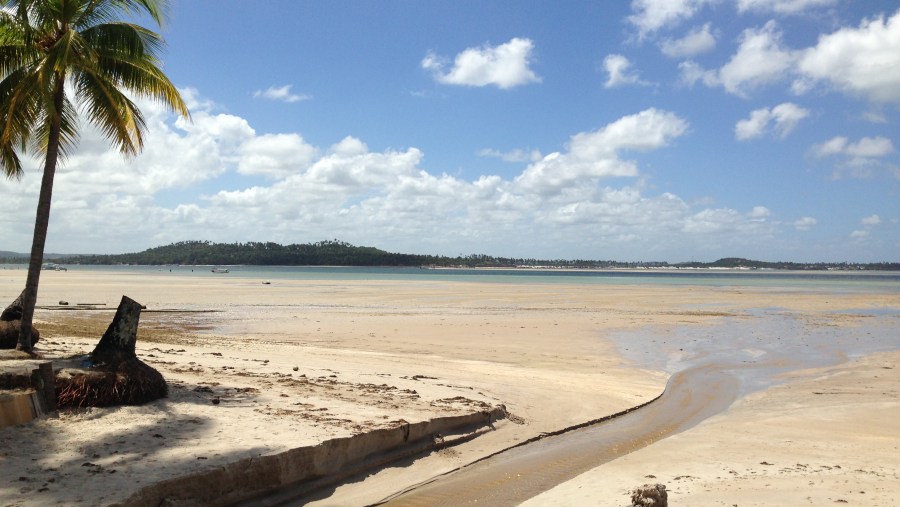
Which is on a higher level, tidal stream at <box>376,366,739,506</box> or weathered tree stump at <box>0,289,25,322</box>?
weathered tree stump at <box>0,289,25,322</box>

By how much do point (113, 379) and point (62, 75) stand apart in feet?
18.9

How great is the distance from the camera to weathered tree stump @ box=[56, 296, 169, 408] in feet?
25.4

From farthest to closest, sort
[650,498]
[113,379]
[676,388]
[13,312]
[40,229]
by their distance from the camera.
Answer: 1. [676,388]
2. [13,312]
3. [40,229]
4. [113,379]
5. [650,498]

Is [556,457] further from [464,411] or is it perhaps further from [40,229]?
[40,229]

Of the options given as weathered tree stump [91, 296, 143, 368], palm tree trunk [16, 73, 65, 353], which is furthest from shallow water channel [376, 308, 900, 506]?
palm tree trunk [16, 73, 65, 353]

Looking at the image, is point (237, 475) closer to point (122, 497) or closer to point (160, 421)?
point (122, 497)

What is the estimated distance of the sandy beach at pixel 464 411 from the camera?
6.42 metres

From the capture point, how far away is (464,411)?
30.6ft

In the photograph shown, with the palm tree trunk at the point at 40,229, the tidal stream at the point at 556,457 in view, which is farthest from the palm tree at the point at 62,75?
the tidal stream at the point at 556,457

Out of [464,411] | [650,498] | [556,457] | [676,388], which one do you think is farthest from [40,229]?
[676,388]

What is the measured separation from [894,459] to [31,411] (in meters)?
10.2

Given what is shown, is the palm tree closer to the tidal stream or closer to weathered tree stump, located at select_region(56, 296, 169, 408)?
weathered tree stump, located at select_region(56, 296, 169, 408)

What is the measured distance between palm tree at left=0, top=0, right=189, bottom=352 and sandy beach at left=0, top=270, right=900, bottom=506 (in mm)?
4022

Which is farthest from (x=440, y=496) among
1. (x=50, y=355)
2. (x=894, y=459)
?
(x=50, y=355)
